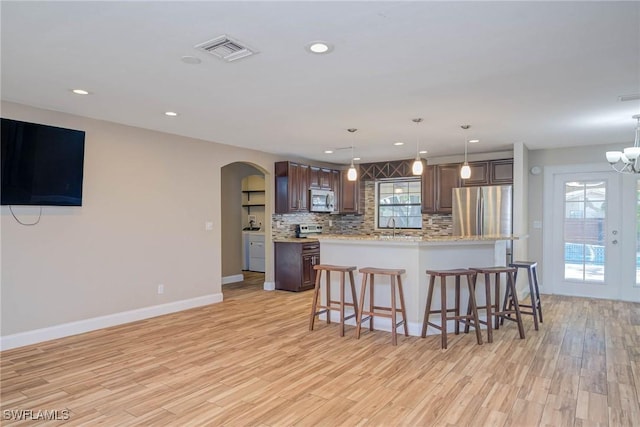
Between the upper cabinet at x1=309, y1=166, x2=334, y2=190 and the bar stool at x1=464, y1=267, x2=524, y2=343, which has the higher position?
the upper cabinet at x1=309, y1=166, x2=334, y2=190

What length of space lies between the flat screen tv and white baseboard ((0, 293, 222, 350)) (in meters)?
1.36

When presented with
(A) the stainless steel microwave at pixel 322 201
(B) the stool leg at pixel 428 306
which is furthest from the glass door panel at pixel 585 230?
(A) the stainless steel microwave at pixel 322 201

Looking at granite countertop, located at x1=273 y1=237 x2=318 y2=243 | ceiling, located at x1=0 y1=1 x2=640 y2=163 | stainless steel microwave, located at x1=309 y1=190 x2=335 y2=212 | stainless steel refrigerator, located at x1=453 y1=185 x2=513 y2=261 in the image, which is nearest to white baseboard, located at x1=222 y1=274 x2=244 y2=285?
granite countertop, located at x1=273 y1=237 x2=318 y2=243

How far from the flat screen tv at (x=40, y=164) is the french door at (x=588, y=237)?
708 cm

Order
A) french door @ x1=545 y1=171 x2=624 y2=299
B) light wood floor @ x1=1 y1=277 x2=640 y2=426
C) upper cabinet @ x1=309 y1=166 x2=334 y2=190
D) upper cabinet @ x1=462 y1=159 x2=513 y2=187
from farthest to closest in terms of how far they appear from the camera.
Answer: upper cabinet @ x1=309 y1=166 x2=334 y2=190, upper cabinet @ x1=462 y1=159 x2=513 y2=187, french door @ x1=545 y1=171 x2=624 y2=299, light wood floor @ x1=1 y1=277 x2=640 y2=426

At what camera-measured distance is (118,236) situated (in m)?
4.74

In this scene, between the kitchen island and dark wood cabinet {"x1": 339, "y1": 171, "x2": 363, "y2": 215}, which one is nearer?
the kitchen island

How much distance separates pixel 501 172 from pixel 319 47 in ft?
16.1

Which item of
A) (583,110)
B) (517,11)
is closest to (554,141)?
(583,110)

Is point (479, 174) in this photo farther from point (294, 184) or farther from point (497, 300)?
point (294, 184)

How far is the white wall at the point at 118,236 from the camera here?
3.97 metres

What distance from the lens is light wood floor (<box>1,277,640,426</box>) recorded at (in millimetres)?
2598

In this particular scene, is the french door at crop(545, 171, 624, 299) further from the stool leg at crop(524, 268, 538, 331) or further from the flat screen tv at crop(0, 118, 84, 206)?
the flat screen tv at crop(0, 118, 84, 206)

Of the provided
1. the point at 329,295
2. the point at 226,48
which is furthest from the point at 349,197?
the point at 226,48
